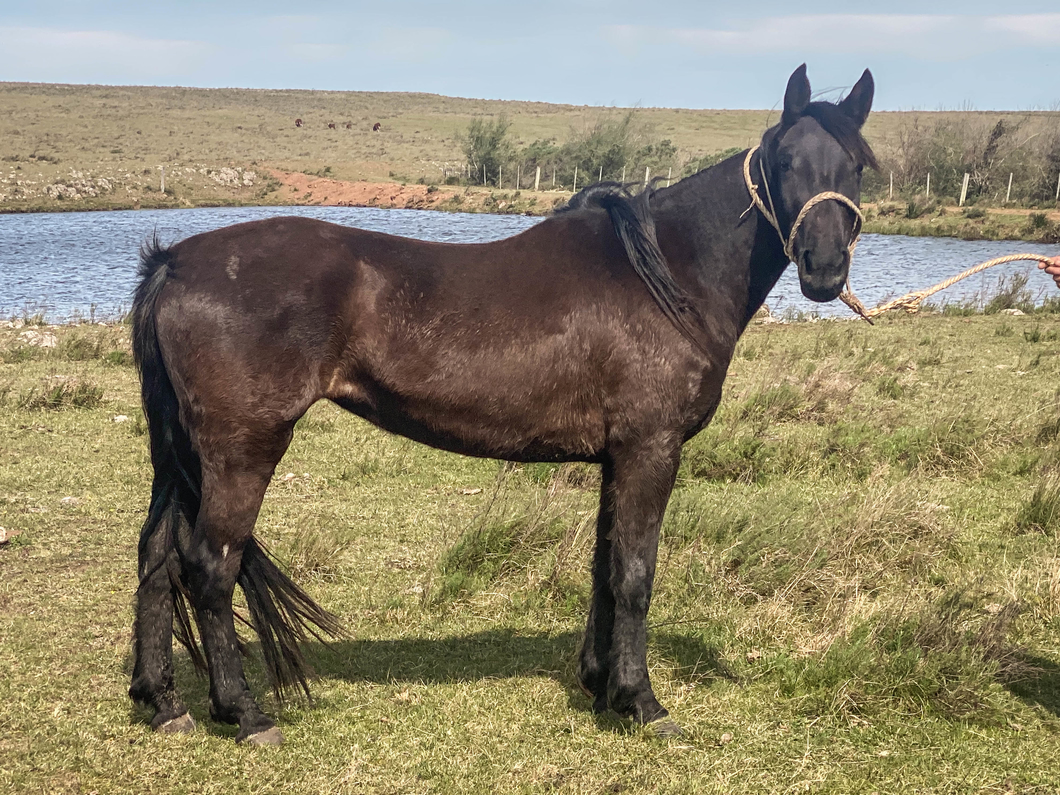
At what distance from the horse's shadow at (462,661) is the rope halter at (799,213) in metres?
1.95

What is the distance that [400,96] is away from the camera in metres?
113

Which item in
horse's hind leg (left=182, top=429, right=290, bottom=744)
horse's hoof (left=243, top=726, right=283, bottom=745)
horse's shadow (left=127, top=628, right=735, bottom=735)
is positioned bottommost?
horse's shadow (left=127, top=628, right=735, bottom=735)

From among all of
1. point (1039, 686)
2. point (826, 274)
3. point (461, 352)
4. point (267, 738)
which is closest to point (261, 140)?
point (461, 352)

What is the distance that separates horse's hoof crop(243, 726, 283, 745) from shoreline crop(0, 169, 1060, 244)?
28.6m

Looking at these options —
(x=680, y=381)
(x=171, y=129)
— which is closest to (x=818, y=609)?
(x=680, y=381)

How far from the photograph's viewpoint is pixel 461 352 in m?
3.61

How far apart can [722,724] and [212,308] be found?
2.67m

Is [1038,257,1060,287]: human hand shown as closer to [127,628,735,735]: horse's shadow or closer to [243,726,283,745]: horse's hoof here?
[127,628,735,735]: horse's shadow

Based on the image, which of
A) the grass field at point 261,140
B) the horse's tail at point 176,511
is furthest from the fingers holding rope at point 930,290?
the grass field at point 261,140

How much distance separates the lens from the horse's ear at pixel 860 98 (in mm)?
3783

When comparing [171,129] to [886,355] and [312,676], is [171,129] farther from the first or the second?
[312,676]

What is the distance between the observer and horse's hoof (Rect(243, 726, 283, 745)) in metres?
3.63

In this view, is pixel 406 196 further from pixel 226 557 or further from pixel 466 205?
pixel 226 557

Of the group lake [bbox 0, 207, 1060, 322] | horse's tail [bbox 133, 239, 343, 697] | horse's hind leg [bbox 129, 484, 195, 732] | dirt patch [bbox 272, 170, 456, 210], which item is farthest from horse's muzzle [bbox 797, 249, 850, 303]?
dirt patch [bbox 272, 170, 456, 210]
